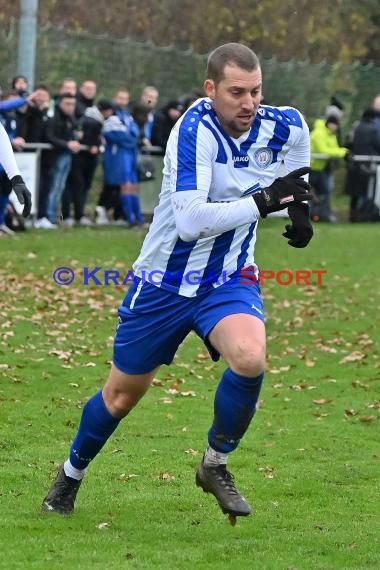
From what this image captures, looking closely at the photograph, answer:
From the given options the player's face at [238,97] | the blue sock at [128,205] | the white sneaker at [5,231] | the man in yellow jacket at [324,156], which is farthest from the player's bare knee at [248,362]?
the man in yellow jacket at [324,156]

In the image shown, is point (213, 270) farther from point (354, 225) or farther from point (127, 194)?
point (354, 225)

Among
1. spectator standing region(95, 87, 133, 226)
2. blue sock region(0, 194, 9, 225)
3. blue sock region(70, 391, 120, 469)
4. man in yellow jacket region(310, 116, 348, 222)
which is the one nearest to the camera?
blue sock region(70, 391, 120, 469)

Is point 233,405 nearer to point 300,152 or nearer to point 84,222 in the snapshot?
point 300,152

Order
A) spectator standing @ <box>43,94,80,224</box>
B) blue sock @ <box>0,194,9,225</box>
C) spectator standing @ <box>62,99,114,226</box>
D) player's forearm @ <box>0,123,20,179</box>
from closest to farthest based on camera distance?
player's forearm @ <box>0,123,20,179</box> → blue sock @ <box>0,194,9,225</box> → spectator standing @ <box>43,94,80,224</box> → spectator standing @ <box>62,99,114,226</box>

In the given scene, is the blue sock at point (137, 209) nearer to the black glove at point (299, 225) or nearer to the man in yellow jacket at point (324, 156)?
the man in yellow jacket at point (324, 156)

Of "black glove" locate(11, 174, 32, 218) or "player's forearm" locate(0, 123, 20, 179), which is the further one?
"player's forearm" locate(0, 123, 20, 179)

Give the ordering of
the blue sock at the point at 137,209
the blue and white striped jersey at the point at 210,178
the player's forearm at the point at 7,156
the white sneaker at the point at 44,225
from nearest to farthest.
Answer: the blue and white striped jersey at the point at 210,178 < the player's forearm at the point at 7,156 < the white sneaker at the point at 44,225 < the blue sock at the point at 137,209

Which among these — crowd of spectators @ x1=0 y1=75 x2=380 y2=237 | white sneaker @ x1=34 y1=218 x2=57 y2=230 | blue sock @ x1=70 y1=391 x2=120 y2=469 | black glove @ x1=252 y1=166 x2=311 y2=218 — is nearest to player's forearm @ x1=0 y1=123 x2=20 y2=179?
blue sock @ x1=70 y1=391 x2=120 y2=469

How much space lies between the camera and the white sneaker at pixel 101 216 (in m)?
21.4

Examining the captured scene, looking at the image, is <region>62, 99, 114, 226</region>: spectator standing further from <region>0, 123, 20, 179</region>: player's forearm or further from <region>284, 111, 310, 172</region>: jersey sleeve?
<region>284, 111, 310, 172</region>: jersey sleeve

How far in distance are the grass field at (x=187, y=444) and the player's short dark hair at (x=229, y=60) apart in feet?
7.29

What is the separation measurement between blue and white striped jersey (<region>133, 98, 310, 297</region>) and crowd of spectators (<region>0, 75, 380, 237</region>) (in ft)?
38.4

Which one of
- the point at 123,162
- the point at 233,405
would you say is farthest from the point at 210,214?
the point at 123,162

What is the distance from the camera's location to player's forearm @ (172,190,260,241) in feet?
19.6
